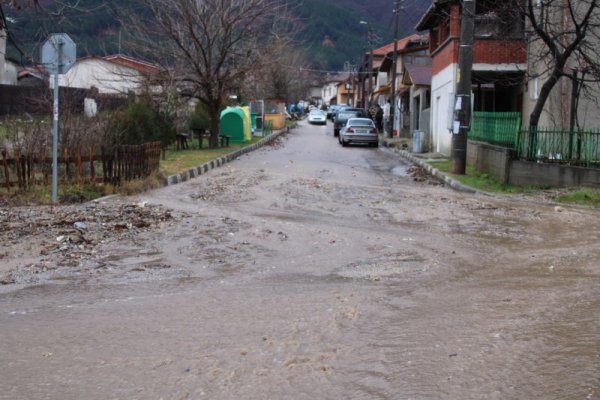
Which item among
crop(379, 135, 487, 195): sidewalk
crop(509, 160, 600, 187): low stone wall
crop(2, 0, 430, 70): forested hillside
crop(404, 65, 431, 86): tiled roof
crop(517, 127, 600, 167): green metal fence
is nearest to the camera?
crop(2, 0, 430, 70): forested hillside

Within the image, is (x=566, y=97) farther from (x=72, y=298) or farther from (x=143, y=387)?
(x=143, y=387)

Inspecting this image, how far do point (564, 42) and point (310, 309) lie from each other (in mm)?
16681

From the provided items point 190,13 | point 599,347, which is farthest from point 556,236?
point 190,13

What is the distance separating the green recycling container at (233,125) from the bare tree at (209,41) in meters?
4.06

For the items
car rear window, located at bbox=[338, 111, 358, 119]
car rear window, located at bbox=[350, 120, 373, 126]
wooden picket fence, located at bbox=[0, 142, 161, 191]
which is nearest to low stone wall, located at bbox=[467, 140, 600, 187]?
wooden picket fence, located at bbox=[0, 142, 161, 191]

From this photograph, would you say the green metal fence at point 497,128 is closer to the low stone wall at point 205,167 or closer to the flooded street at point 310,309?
the flooded street at point 310,309

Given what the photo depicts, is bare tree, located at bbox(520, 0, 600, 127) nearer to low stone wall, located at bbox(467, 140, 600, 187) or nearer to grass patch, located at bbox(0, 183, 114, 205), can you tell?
low stone wall, located at bbox(467, 140, 600, 187)

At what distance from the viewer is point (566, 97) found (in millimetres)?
20000

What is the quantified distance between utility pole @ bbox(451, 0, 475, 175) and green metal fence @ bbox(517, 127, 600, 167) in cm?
244

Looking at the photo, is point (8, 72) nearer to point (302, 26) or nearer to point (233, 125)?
point (233, 125)

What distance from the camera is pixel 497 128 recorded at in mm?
18094

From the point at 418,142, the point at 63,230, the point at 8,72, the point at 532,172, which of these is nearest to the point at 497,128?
the point at 532,172

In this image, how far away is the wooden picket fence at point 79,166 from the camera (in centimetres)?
1277

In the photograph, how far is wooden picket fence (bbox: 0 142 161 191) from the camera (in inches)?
503
